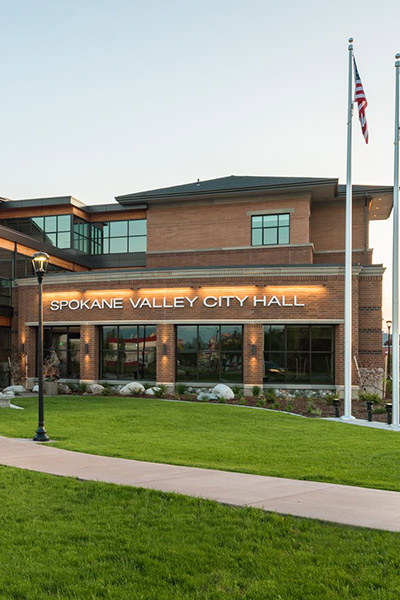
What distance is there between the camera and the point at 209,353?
90.1 ft

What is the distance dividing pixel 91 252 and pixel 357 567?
37329 millimetres

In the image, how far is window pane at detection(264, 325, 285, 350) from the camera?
87.8 feet

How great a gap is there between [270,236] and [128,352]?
35.9 feet

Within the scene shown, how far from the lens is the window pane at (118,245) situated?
135ft

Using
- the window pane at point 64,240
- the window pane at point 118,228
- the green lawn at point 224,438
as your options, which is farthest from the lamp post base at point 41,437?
the window pane at point 118,228

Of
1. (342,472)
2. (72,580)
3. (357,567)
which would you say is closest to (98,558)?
(72,580)

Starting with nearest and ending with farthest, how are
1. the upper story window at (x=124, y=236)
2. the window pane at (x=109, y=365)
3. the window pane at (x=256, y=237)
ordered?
the window pane at (x=109, y=365) → the window pane at (x=256, y=237) → the upper story window at (x=124, y=236)

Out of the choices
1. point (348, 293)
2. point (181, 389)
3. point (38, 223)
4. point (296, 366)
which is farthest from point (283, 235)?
point (38, 223)

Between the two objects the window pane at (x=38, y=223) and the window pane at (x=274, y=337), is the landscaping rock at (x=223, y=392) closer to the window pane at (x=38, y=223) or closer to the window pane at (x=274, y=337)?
the window pane at (x=274, y=337)

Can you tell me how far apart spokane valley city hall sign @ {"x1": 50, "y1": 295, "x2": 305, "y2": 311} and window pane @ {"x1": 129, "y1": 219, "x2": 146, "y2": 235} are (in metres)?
12.2

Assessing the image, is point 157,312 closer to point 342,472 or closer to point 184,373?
point 184,373

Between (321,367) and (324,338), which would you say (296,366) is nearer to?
(321,367)

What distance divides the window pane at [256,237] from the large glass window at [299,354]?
25.5 feet

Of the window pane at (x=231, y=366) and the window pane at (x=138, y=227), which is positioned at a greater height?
the window pane at (x=138, y=227)
